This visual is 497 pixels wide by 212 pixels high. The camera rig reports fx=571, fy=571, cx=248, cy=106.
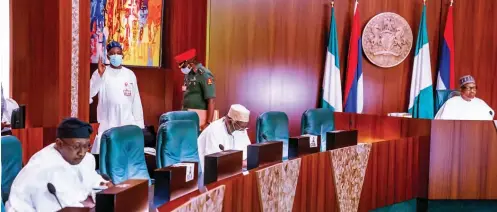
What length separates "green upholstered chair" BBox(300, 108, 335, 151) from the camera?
4879 millimetres

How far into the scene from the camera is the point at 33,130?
3973 millimetres

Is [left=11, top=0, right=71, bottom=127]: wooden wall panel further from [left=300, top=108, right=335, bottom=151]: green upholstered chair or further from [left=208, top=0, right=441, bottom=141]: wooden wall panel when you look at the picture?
[left=208, top=0, right=441, bottom=141]: wooden wall panel

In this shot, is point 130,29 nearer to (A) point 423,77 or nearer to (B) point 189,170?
(A) point 423,77

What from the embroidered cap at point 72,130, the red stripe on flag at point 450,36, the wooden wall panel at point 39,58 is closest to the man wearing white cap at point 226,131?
the wooden wall panel at point 39,58

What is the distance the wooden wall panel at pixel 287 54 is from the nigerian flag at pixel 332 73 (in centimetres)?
15

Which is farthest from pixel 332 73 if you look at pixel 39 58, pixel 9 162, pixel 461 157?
pixel 9 162

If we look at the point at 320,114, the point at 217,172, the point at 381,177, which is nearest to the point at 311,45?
the point at 320,114

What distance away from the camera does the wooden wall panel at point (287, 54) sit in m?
6.41

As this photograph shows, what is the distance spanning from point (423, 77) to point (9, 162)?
5.72 m

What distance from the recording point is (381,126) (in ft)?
18.4

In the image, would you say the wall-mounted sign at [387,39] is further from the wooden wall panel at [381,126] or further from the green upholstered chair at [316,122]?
the green upholstered chair at [316,122]

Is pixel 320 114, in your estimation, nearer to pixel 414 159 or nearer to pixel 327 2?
pixel 414 159

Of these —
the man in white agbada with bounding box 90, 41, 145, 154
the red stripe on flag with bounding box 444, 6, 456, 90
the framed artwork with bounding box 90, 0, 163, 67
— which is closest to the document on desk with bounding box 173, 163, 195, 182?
the man in white agbada with bounding box 90, 41, 145, 154

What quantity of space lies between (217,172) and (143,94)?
386cm
